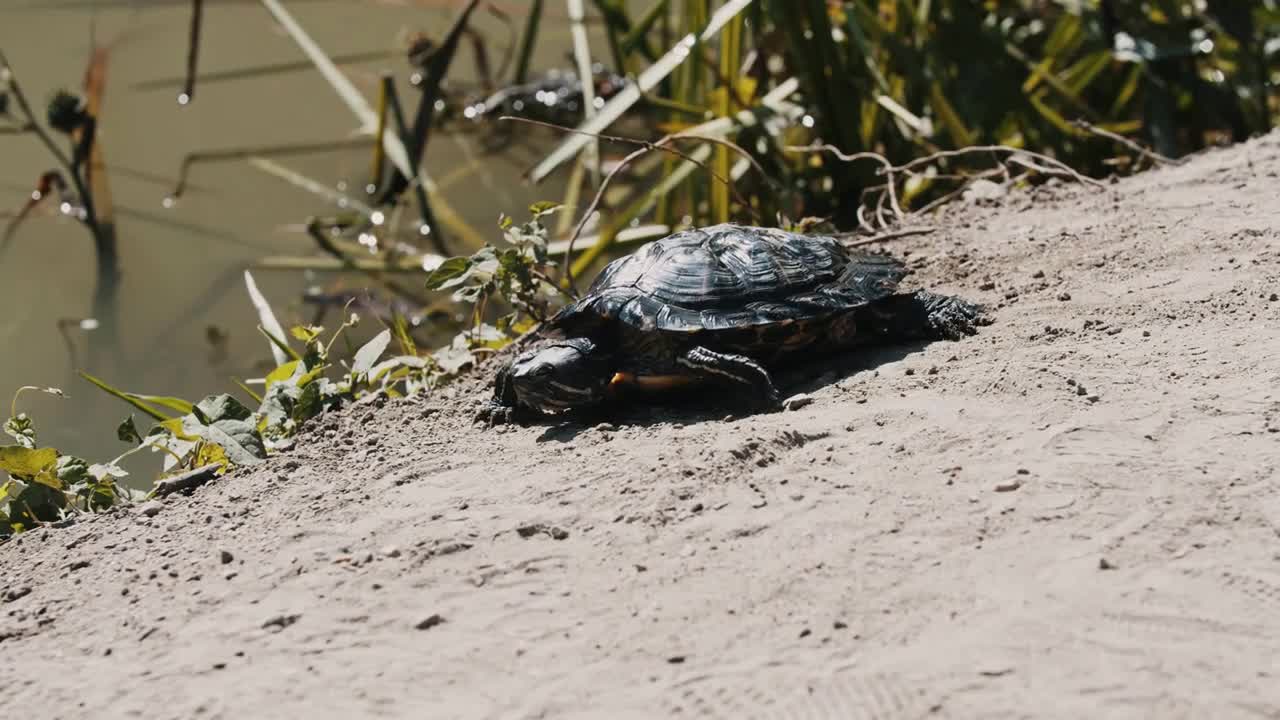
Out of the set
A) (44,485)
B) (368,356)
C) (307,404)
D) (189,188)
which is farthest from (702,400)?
(189,188)

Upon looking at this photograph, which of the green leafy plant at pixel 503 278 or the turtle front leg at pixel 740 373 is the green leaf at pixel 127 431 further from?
the turtle front leg at pixel 740 373

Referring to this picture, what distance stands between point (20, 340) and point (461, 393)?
2409mm

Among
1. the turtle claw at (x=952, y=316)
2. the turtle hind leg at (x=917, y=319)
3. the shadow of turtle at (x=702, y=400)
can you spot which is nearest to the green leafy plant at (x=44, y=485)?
the shadow of turtle at (x=702, y=400)

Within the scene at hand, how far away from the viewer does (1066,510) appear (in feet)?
7.45

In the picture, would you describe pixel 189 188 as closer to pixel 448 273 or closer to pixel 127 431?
pixel 448 273

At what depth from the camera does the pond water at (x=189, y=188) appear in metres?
5.00

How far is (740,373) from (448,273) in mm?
1056

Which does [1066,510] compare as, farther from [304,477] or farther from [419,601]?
[304,477]

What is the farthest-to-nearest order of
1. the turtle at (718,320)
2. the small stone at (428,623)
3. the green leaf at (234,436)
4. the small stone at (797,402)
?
1. the green leaf at (234,436)
2. the turtle at (718,320)
3. the small stone at (797,402)
4. the small stone at (428,623)

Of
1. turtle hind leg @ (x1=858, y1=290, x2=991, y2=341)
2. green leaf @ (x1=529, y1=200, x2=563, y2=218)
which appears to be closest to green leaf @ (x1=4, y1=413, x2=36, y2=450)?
green leaf @ (x1=529, y1=200, x2=563, y2=218)

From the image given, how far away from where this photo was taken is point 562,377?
3076 mm

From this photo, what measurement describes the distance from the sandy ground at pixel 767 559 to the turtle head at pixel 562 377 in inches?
3.2

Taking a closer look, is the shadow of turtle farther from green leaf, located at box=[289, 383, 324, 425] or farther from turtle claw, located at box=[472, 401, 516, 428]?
green leaf, located at box=[289, 383, 324, 425]

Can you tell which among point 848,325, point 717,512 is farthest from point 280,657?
point 848,325
